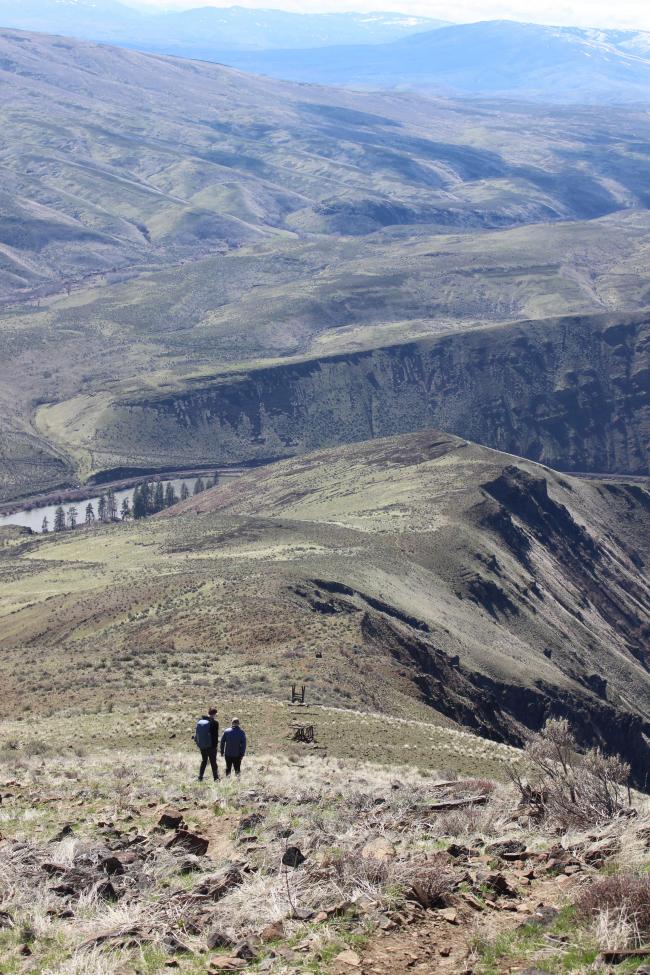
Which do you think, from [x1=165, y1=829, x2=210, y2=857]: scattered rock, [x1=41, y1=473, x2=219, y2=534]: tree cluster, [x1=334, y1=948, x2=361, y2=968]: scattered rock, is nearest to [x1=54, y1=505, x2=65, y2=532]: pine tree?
[x1=41, y1=473, x2=219, y2=534]: tree cluster

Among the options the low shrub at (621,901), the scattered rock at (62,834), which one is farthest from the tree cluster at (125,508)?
the low shrub at (621,901)

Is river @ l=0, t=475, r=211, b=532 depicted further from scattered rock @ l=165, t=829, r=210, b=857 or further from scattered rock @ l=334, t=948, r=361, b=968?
scattered rock @ l=334, t=948, r=361, b=968

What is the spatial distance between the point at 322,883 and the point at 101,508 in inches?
5570

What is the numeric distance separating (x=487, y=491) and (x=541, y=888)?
296ft

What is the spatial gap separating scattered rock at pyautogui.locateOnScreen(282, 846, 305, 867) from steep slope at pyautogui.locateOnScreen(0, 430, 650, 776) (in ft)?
75.2

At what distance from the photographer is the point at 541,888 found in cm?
1573

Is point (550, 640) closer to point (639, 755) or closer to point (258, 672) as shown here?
point (639, 755)

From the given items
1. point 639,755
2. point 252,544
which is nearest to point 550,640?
point 639,755

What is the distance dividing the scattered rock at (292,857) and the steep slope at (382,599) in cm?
2291

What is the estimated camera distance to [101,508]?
154m

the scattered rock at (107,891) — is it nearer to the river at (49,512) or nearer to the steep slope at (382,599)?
the steep slope at (382,599)

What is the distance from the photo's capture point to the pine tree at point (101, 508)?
494 ft

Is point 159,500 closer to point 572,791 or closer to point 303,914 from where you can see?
point 572,791

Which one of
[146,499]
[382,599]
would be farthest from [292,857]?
[146,499]
